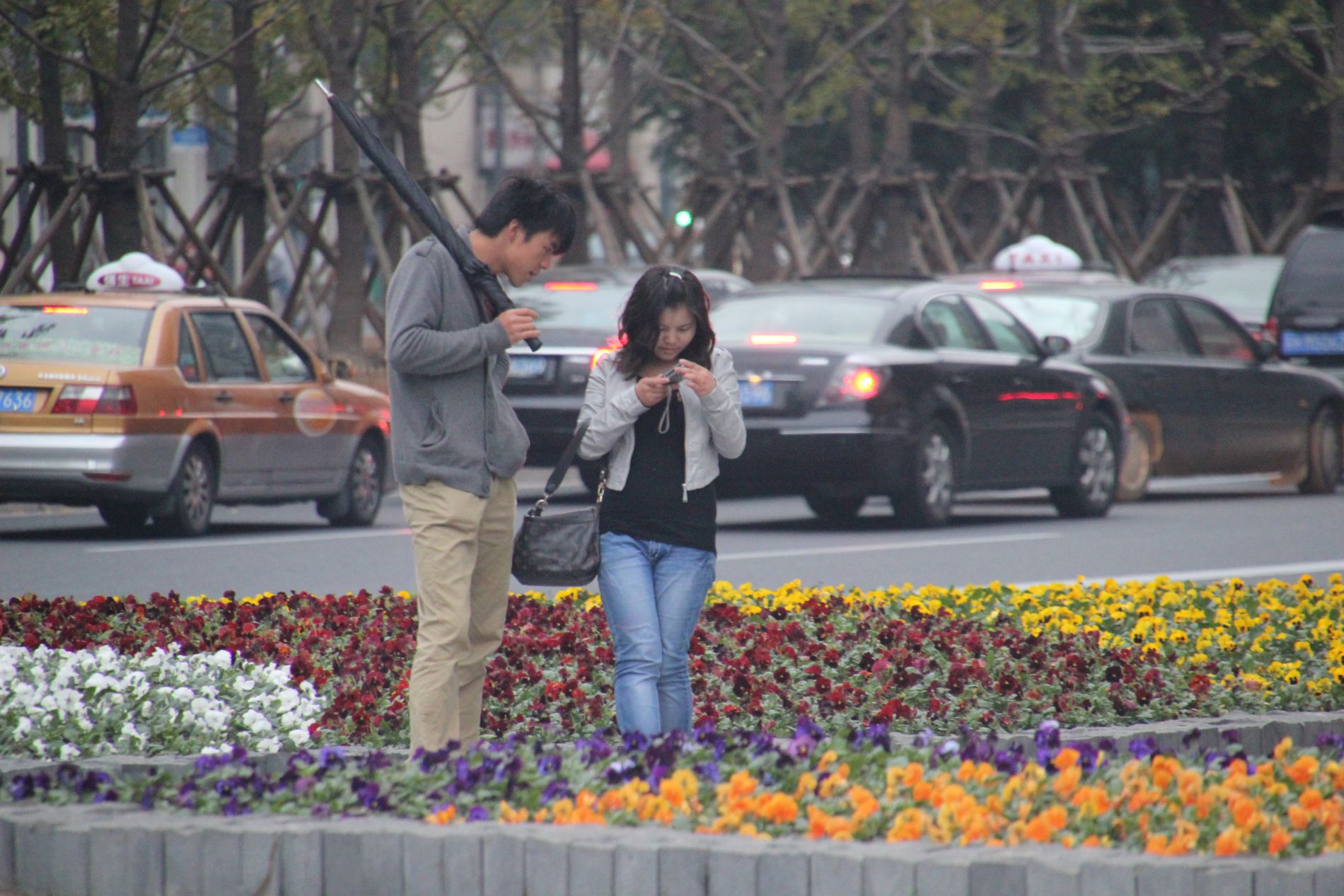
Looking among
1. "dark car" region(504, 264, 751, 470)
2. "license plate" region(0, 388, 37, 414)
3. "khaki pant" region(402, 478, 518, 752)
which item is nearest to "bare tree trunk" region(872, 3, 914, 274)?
"dark car" region(504, 264, 751, 470)

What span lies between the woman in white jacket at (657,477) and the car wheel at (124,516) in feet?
25.8

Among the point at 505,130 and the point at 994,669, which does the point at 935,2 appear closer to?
the point at 994,669

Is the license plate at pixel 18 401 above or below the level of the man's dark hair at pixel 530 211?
below

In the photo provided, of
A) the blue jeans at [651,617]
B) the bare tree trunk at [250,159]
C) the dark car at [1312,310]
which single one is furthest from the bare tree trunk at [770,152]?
the blue jeans at [651,617]

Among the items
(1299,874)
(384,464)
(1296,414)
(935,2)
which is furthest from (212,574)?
(935,2)

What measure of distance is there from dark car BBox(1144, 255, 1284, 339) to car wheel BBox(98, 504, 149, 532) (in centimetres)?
1121

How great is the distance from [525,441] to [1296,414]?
12.8m

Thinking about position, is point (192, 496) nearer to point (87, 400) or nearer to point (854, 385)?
point (87, 400)

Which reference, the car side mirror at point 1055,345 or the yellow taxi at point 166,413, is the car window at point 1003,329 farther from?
the yellow taxi at point 166,413

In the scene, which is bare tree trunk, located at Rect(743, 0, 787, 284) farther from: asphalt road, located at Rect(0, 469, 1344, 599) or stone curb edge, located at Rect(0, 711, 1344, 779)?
stone curb edge, located at Rect(0, 711, 1344, 779)

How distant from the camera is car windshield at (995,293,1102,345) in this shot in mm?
16203

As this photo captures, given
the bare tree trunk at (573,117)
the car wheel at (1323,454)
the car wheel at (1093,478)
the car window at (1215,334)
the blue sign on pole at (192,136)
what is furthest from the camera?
the blue sign on pole at (192,136)

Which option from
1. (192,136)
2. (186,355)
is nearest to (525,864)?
(186,355)

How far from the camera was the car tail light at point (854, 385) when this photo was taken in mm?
13148
